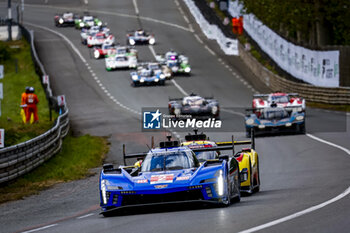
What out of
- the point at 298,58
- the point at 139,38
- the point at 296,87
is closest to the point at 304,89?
the point at 296,87

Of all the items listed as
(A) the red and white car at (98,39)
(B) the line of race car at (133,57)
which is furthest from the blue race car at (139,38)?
(A) the red and white car at (98,39)

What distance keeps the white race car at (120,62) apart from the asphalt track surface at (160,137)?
0.67 metres

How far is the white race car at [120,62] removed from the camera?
68375mm

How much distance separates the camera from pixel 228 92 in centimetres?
5781

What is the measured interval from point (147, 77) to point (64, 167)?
3501 cm

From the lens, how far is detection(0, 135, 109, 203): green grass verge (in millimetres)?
21234

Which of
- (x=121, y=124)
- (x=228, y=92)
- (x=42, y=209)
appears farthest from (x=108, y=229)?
(x=228, y=92)

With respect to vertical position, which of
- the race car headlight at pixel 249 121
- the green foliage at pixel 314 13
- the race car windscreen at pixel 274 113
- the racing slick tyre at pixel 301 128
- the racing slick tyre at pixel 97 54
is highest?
the green foliage at pixel 314 13

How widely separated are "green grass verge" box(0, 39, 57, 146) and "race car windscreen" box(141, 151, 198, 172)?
11.2 meters

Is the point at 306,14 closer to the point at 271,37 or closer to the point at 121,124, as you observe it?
the point at 271,37

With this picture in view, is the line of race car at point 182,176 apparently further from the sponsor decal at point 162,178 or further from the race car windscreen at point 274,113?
the race car windscreen at point 274,113

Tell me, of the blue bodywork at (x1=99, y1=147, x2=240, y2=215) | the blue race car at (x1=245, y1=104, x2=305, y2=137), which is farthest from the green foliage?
the blue bodywork at (x1=99, y1=147, x2=240, y2=215)

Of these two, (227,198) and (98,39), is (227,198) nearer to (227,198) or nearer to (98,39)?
(227,198)

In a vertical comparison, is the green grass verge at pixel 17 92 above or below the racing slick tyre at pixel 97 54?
below
